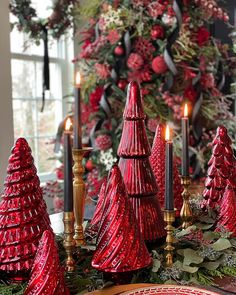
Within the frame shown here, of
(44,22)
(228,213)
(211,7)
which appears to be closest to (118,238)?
(228,213)

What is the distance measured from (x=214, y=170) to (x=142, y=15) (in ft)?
4.75

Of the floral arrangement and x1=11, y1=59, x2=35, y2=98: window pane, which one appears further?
x1=11, y1=59, x2=35, y2=98: window pane

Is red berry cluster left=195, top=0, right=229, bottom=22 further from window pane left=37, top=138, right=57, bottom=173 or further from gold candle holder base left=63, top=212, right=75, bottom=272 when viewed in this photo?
gold candle holder base left=63, top=212, right=75, bottom=272

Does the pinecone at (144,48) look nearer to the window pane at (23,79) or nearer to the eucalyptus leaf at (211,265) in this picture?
the window pane at (23,79)

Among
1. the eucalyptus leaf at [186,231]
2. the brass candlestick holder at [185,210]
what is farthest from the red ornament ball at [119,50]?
the eucalyptus leaf at [186,231]

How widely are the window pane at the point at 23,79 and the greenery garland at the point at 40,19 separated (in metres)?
0.20

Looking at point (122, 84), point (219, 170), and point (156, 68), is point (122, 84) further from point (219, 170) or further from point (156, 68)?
point (219, 170)

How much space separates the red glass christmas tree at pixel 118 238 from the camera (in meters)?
0.69

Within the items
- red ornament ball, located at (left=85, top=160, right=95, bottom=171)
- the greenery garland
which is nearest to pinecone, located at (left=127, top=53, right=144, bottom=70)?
red ornament ball, located at (left=85, top=160, right=95, bottom=171)

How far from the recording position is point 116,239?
698 mm

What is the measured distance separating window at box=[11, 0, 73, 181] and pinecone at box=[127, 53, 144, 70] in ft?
2.46

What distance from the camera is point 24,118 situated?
2.92 meters

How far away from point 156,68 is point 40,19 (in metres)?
0.89

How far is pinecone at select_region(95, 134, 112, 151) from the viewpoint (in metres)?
2.33
